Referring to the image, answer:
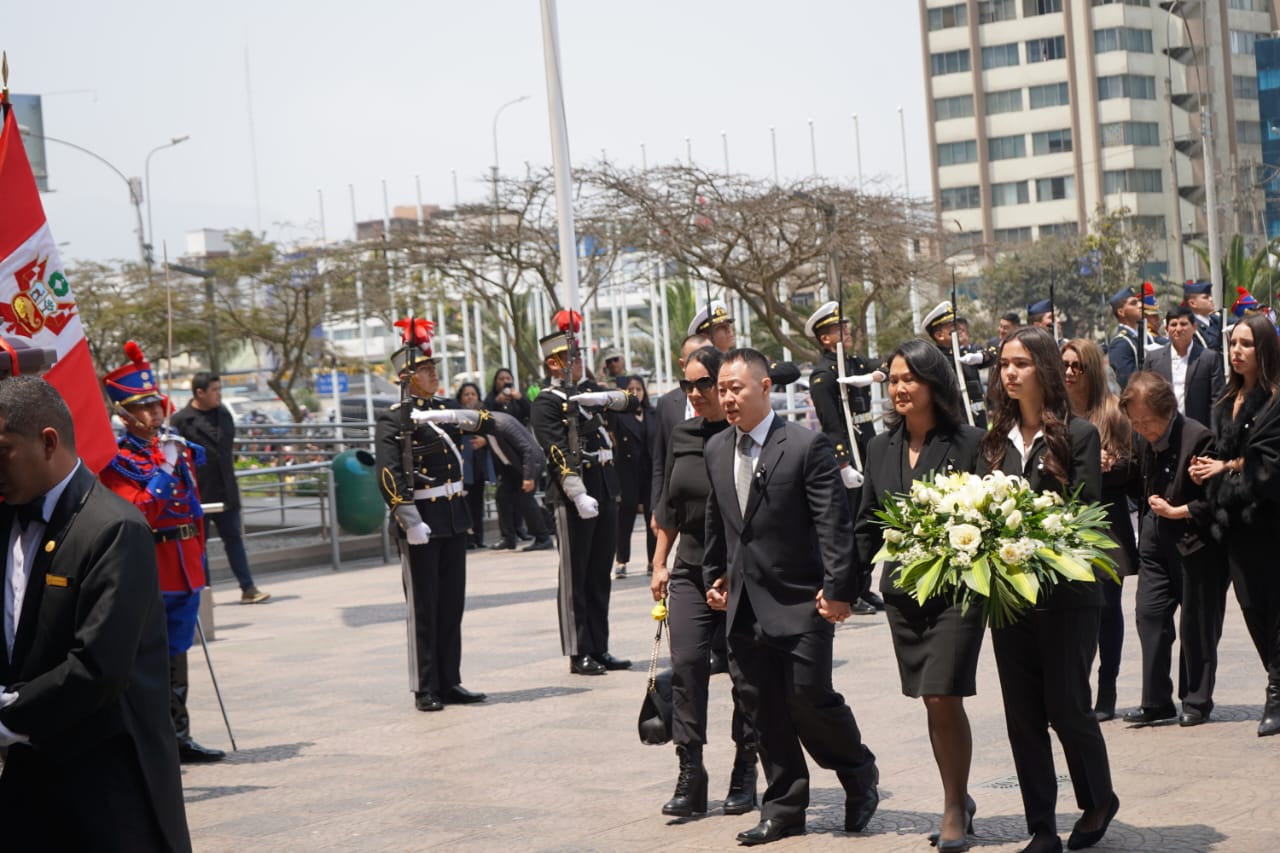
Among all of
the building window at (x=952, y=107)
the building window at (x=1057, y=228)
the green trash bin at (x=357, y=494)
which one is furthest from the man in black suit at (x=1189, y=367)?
the building window at (x=952, y=107)

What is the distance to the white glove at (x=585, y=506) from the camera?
1064 cm

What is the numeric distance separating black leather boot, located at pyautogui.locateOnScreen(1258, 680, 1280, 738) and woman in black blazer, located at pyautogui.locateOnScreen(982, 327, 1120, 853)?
201cm

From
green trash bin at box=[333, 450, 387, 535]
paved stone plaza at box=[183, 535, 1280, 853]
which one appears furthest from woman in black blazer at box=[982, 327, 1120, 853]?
green trash bin at box=[333, 450, 387, 535]

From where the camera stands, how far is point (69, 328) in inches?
329

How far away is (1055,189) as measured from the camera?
77625 millimetres

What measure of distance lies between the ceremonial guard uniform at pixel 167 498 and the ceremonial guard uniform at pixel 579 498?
261 centimetres

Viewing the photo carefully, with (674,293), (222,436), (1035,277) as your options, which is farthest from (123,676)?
(1035,277)

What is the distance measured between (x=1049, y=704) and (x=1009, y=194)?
2990 inches

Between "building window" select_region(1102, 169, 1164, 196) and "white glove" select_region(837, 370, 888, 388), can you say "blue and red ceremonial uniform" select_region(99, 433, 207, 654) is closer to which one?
"white glove" select_region(837, 370, 888, 388)

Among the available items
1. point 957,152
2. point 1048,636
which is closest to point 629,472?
point 1048,636

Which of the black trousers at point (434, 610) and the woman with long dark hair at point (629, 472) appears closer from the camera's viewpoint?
the black trousers at point (434, 610)

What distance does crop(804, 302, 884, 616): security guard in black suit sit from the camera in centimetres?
1193

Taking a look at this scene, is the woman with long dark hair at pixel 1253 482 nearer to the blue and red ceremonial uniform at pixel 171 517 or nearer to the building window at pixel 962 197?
the blue and red ceremonial uniform at pixel 171 517

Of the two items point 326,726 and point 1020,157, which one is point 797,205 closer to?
point 326,726
